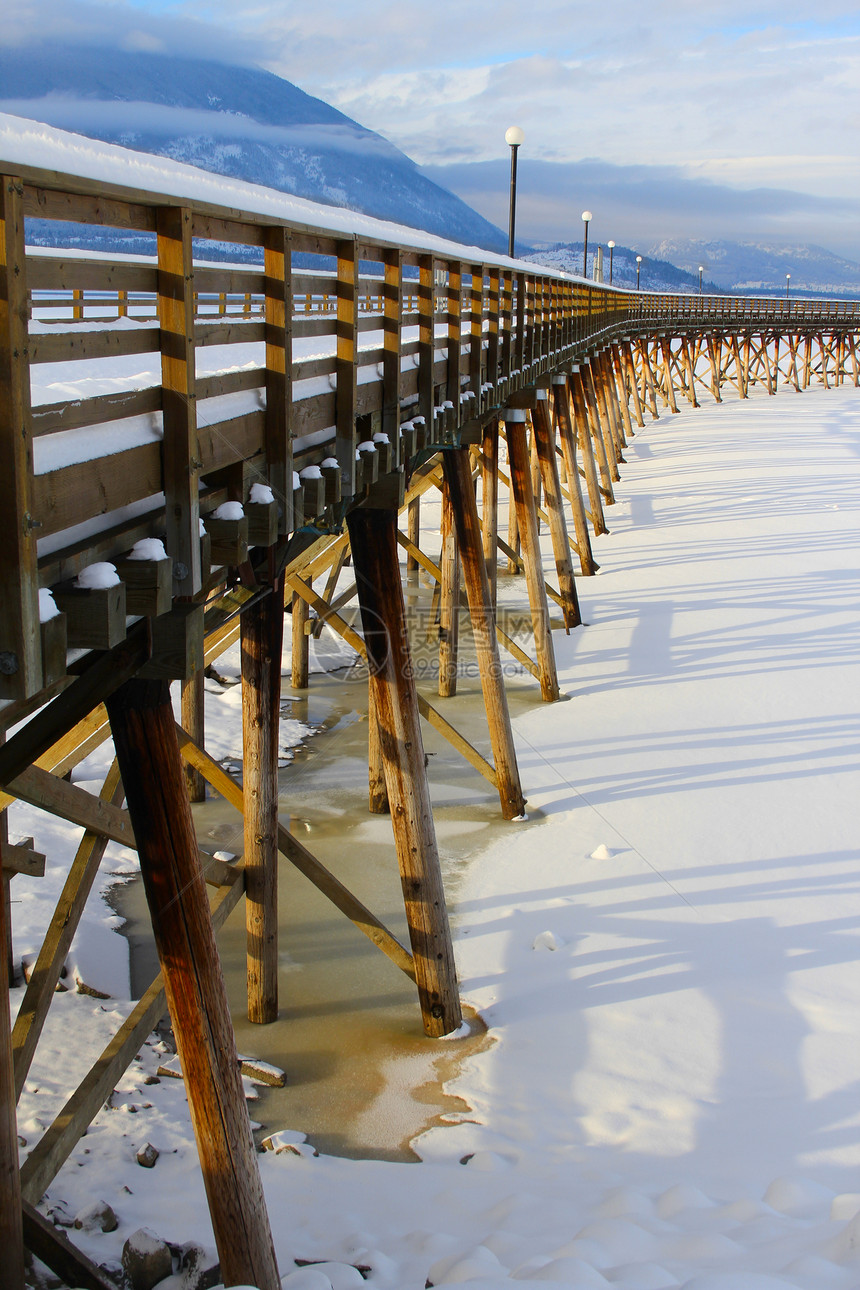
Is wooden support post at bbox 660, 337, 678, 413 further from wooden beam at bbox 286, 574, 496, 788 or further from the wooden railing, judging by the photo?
the wooden railing

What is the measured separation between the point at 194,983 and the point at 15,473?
181cm

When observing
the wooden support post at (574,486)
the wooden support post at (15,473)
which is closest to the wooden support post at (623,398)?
the wooden support post at (574,486)

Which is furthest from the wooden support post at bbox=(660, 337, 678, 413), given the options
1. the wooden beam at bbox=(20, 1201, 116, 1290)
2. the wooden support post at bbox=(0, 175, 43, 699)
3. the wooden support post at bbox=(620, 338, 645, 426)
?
the wooden support post at bbox=(0, 175, 43, 699)

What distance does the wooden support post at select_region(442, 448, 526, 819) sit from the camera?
7.59 metres

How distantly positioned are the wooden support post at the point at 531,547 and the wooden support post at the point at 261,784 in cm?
508

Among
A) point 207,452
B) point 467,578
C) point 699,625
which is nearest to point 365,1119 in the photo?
point 207,452

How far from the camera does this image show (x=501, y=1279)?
2979 mm

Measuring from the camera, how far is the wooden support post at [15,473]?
1.81 metres

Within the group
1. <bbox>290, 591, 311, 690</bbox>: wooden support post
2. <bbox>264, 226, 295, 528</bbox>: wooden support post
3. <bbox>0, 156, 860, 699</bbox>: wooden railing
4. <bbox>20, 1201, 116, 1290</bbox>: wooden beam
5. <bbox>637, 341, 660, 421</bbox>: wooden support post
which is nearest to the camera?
<bbox>0, 156, 860, 699</bbox>: wooden railing

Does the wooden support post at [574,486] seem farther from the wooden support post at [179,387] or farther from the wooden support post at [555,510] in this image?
the wooden support post at [179,387]

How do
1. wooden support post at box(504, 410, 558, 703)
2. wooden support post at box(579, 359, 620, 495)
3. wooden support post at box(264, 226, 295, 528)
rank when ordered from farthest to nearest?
wooden support post at box(579, 359, 620, 495)
wooden support post at box(504, 410, 558, 703)
wooden support post at box(264, 226, 295, 528)

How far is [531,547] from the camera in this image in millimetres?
9766

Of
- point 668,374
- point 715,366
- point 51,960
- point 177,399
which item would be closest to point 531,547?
point 51,960

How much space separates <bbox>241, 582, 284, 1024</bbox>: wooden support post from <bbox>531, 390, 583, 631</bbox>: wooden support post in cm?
750
